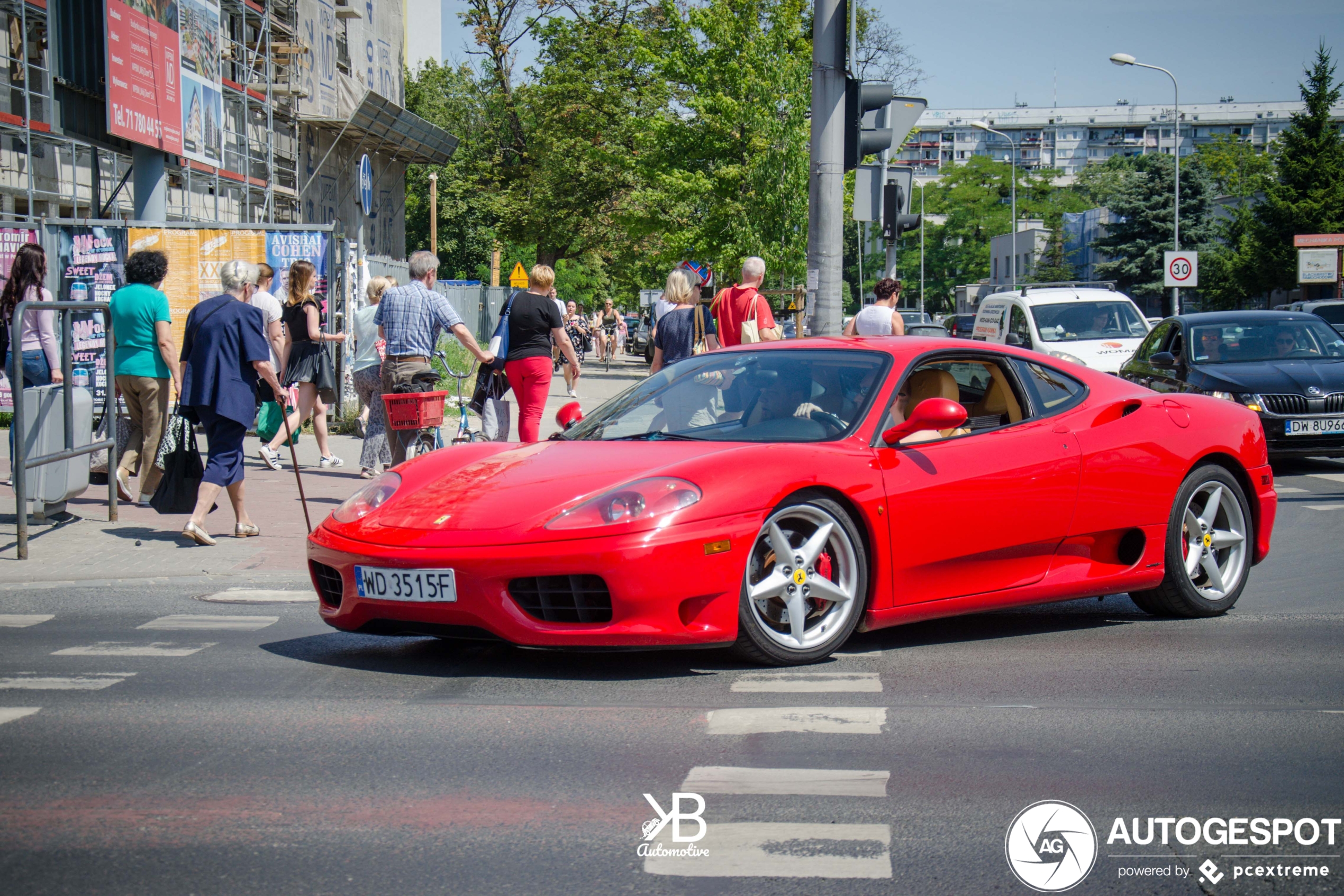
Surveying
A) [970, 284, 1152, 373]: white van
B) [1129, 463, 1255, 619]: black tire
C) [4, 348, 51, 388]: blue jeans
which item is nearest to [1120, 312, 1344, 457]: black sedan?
Result: [970, 284, 1152, 373]: white van

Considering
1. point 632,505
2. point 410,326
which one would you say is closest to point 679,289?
point 410,326

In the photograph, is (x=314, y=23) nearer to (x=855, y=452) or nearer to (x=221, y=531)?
(x=221, y=531)

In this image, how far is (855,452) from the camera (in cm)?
513

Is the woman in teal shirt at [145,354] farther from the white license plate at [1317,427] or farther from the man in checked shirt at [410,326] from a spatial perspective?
the white license plate at [1317,427]

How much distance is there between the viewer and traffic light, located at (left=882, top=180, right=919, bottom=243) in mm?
14391

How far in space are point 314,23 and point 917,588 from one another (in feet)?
108

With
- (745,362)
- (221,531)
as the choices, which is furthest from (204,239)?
(745,362)

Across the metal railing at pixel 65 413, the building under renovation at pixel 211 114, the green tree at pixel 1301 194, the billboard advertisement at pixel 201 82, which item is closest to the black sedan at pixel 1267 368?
the metal railing at pixel 65 413

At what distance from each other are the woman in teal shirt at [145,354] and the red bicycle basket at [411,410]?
153 centimetres

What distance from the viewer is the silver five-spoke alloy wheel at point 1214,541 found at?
6133 millimetres

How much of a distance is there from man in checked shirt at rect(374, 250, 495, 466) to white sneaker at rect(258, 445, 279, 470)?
2.26 metres

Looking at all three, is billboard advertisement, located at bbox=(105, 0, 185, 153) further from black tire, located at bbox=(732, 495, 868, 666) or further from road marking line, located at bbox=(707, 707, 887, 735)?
road marking line, located at bbox=(707, 707, 887, 735)

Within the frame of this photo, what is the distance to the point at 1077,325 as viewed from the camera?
18.6 m

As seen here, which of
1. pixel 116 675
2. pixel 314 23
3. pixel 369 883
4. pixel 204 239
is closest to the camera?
pixel 369 883
